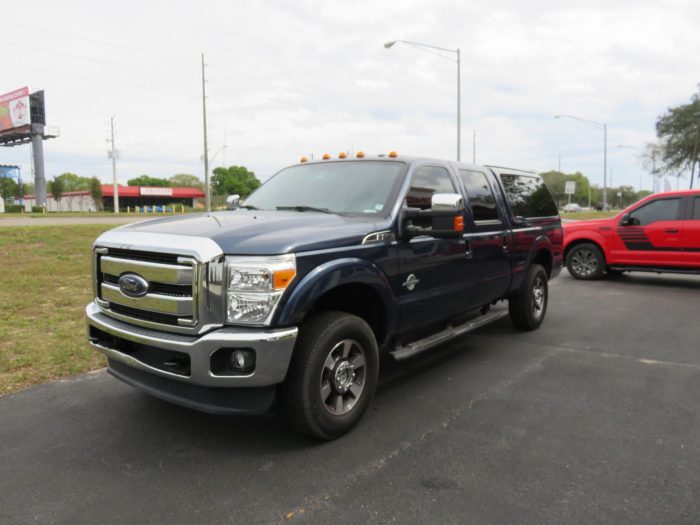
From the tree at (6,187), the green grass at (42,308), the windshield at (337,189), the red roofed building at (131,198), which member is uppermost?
the tree at (6,187)

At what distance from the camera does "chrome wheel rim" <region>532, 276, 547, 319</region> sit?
640cm

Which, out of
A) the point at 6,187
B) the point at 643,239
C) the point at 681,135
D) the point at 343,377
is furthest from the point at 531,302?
the point at 6,187

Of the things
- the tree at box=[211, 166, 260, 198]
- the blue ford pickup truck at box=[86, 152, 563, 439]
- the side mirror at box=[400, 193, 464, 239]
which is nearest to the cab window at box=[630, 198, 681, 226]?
the blue ford pickup truck at box=[86, 152, 563, 439]

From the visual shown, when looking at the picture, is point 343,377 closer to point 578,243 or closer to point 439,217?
point 439,217

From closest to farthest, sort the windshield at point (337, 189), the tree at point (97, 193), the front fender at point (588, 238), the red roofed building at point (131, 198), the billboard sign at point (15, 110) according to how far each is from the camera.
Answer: the windshield at point (337, 189), the front fender at point (588, 238), the billboard sign at point (15, 110), the tree at point (97, 193), the red roofed building at point (131, 198)

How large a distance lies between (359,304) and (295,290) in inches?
35.5

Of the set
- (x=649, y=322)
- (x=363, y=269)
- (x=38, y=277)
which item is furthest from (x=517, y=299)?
(x=38, y=277)

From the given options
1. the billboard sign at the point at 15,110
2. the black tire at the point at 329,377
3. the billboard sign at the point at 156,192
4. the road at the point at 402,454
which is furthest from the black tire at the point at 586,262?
the billboard sign at the point at 156,192

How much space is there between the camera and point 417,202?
14.3 feet

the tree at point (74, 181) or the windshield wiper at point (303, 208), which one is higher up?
the tree at point (74, 181)

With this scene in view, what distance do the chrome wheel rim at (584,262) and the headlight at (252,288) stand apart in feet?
31.2

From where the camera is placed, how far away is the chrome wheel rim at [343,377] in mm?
3426

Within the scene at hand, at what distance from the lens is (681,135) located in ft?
153

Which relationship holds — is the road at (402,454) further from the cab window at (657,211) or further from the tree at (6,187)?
the tree at (6,187)
